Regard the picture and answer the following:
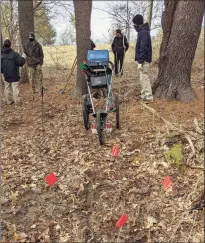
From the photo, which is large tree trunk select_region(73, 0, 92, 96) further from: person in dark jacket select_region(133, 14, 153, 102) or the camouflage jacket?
the camouflage jacket

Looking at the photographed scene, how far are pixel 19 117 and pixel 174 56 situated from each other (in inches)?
159

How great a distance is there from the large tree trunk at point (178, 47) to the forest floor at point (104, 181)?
528 mm

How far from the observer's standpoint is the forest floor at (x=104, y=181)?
428cm

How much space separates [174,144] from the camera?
586 centimetres

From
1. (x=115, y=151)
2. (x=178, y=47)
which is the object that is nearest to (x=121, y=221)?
(x=115, y=151)

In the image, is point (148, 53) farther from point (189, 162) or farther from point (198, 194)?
point (198, 194)

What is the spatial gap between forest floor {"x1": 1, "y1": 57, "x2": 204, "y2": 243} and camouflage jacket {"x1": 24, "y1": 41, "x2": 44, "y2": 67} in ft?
11.2

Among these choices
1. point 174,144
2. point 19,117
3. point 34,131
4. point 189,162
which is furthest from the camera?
point 19,117

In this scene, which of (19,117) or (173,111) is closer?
(173,111)

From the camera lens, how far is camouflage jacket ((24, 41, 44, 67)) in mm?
10430

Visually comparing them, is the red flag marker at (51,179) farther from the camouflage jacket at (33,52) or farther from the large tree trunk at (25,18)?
the large tree trunk at (25,18)

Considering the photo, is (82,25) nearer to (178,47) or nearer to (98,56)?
(98,56)

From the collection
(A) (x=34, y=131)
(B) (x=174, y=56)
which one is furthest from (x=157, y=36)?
(A) (x=34, y=131)

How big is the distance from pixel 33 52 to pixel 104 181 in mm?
6495
